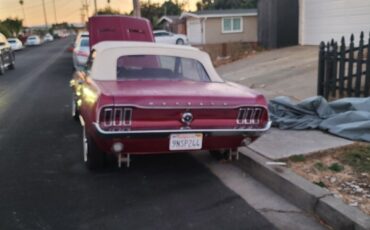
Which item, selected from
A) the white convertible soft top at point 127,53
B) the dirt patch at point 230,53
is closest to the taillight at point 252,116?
the white convertible soft top at point 127,53

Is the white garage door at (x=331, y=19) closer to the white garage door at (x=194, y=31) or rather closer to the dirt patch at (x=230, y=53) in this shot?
the dirt patch at (x=230, y=53)

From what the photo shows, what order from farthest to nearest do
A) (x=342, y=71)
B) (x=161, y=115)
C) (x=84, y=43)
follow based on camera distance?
(x=84, y=43) < (x=342, y=71) < (x=161, y=115)

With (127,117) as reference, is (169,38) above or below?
below

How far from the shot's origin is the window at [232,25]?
38094 mm

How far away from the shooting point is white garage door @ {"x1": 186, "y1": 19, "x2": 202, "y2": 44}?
4050 cm

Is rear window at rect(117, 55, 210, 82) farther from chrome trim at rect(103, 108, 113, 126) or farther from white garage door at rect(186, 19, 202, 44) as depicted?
white garage door at rect(186, 19, 202, 44)

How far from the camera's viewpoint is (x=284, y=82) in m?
11.9

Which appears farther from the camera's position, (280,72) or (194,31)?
(194,31)

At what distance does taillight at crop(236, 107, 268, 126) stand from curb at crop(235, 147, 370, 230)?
0.53 m

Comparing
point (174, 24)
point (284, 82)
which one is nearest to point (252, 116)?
point (284, 82)

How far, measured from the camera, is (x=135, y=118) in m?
4.72

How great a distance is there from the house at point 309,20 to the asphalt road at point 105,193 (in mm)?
11787

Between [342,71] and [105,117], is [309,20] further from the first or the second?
[105,117]

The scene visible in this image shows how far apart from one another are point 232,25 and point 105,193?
114ft
